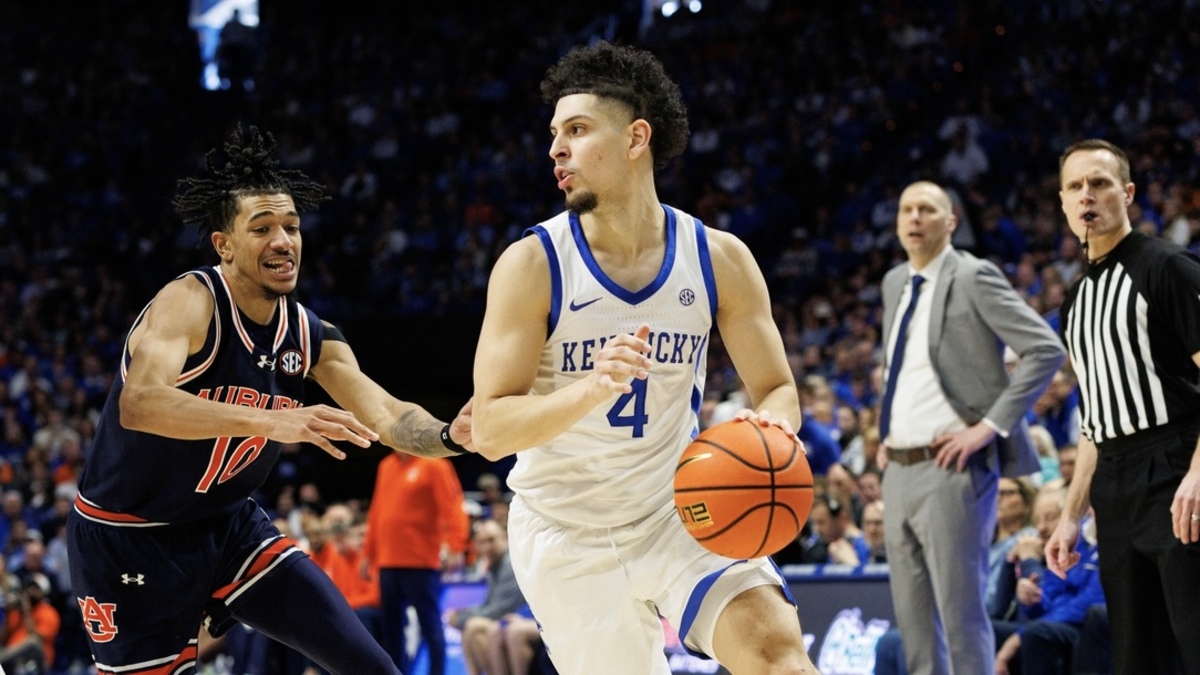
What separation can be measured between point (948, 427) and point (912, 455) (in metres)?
0.20

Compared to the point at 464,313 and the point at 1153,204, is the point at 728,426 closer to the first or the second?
the point at 1153,204

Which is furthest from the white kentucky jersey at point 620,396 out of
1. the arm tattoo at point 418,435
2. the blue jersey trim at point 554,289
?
the arm tattoo at point 418,435

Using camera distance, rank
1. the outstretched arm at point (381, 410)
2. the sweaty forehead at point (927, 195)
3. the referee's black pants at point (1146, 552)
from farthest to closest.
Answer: the sweaty forehead at point (927, 195) < the outstretched arm at point (381, 410) < the referee's black pants at point (1146, 552)

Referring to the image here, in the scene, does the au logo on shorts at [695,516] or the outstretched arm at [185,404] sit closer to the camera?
the au logo on shorts at [695,516]

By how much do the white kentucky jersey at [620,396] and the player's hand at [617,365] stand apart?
18.9 inches

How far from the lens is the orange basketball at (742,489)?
3572 mm

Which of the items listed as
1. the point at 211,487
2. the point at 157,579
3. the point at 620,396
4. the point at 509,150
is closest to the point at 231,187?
the point at 211,487

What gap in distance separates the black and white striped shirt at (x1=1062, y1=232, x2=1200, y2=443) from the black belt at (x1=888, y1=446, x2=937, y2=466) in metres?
1.10

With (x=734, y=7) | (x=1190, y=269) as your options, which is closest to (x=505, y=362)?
(x=1190, y=269)

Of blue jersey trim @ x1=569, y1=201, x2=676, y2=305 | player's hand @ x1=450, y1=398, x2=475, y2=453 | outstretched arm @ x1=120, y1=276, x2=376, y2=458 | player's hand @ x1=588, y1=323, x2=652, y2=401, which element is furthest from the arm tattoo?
player's hand @ x1=588, y1=323, x2=652, y2=401

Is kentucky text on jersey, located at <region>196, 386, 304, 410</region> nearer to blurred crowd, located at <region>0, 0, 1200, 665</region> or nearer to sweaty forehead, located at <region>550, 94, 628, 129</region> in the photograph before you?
sweaty forehead, located at <region>550, 94, 628, 129</region>

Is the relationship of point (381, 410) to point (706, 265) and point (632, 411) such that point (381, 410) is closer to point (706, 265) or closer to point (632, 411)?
point (632, 411)

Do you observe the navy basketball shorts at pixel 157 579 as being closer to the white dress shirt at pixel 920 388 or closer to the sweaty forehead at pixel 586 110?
the sweaty forehead at pixel 586 110

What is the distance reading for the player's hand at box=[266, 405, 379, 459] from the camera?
411cm
